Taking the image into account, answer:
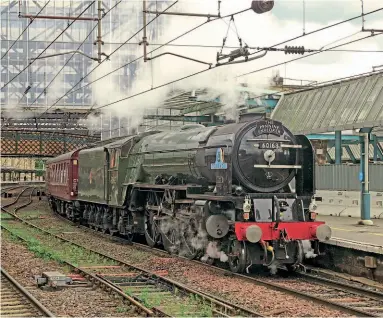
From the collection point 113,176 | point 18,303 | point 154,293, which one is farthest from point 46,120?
point 18,303

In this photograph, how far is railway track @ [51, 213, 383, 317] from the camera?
27.0ft

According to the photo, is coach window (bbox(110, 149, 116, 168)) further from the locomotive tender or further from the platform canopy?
the platform canopy

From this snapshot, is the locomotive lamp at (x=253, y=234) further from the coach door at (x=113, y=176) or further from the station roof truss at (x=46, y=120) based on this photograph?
the station roof truss at (x=46, y=120)

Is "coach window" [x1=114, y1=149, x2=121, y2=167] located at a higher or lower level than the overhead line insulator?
lower

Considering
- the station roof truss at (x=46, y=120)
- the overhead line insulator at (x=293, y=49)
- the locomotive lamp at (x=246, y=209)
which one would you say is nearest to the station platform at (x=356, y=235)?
the locomotive lamp at (x=246, y=209)

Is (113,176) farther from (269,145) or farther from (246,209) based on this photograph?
(246,209)

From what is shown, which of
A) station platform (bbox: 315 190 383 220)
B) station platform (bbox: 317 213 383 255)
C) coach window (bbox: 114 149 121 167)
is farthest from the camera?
station platform (bbox: 315 190 383 220)

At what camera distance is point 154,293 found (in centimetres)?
911

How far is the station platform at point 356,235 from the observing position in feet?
36.6

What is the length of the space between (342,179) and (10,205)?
20.7 metres

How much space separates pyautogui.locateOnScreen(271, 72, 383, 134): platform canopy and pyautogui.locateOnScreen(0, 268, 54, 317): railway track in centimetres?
1091

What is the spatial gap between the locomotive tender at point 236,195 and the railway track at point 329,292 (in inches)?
13.9

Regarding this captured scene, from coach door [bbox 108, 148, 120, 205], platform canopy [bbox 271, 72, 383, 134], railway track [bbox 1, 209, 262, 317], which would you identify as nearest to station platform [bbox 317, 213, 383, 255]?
platform canopy [bbox 271, 72, 383, 134]

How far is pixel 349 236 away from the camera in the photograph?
13.4m
